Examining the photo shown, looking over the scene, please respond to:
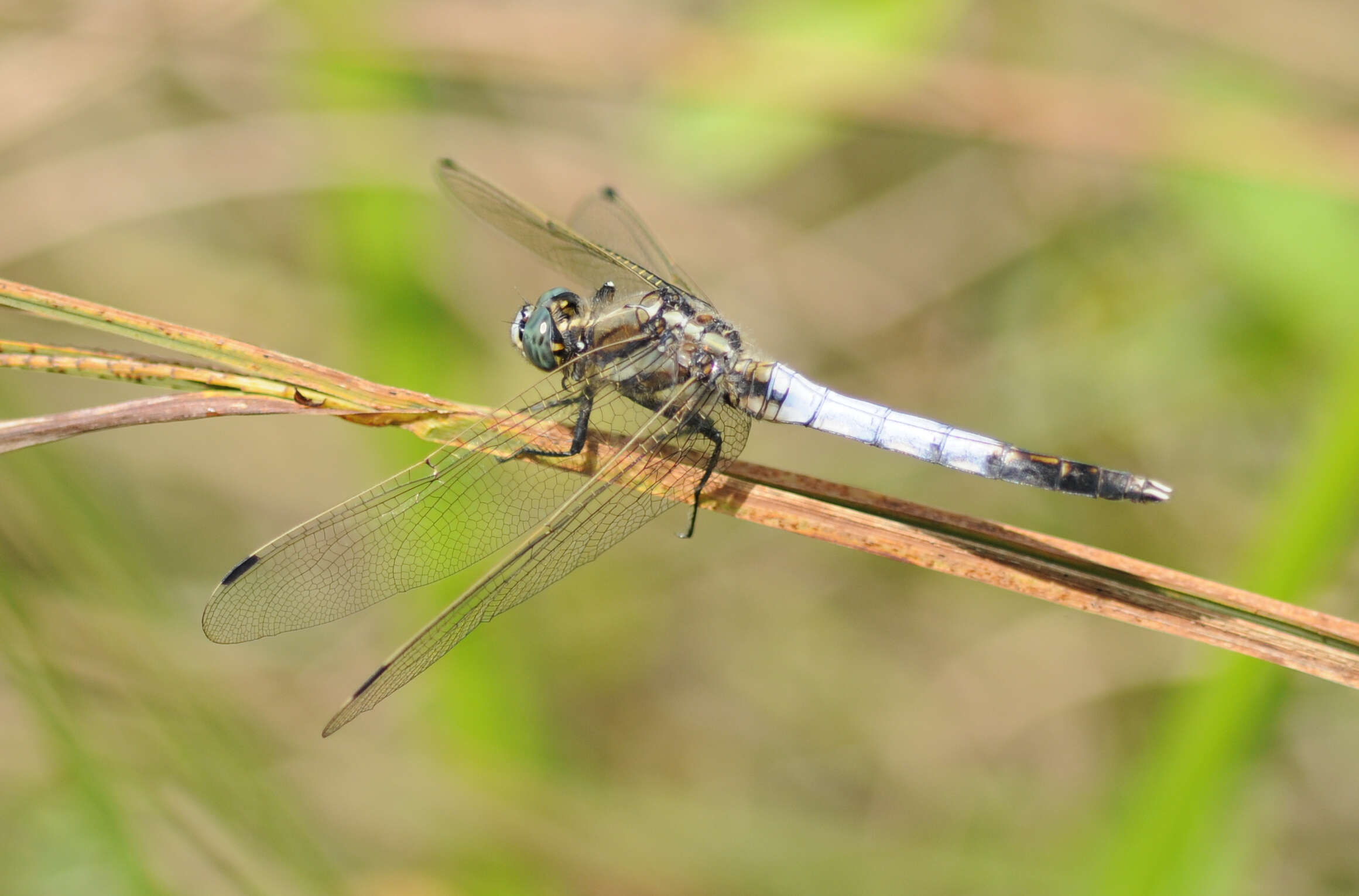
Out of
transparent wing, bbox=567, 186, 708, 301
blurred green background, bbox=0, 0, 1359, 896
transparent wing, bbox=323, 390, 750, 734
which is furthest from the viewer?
transparent wing, bbox=567, 186, 708, 301

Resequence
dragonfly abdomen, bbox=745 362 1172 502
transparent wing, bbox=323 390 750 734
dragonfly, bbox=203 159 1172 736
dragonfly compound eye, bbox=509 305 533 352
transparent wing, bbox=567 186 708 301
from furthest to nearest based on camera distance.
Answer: transparent wing, bbox=567 186 708 301, dragonfly compound eye, bbox=509 305 533 352, dragonfly abdomen, bbox=745 362 1172 502, dragonfly, bbox=203 159 1172 736, transparent wing, bbox=323 390 750 734

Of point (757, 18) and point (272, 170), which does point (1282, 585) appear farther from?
point (272, 170)

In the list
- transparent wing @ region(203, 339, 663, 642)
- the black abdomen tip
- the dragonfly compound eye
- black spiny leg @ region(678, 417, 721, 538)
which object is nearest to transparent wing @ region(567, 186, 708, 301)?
the dragonfly compound eye

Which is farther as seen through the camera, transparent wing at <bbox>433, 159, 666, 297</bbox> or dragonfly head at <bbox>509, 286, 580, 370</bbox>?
transparent wing at <bbox>433, 159, 666, 297</bbox>

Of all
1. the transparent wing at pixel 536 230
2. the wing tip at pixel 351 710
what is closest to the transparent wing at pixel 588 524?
the wing tip at pixel 351 710

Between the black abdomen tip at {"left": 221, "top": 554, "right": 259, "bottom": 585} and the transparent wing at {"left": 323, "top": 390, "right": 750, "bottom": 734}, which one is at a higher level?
the transparent wing at {"left": 323, "top": 390, "right": 750, "bottom": 734}

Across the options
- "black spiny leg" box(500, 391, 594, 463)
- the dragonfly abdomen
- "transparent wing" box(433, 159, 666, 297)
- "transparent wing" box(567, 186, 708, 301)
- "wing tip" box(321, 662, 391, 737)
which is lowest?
"wing tip" box(321, 662, 391, 737)

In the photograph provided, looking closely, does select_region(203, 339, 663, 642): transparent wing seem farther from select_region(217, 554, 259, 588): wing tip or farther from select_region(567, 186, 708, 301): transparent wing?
select_region(567, 186, 708, 301): transparent wing
